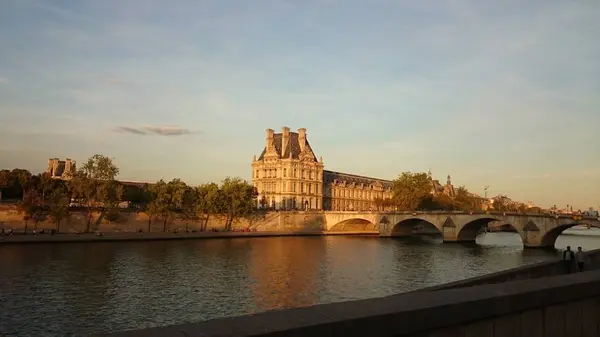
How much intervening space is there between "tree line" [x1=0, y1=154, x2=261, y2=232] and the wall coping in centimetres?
7721

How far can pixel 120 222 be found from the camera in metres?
88.1

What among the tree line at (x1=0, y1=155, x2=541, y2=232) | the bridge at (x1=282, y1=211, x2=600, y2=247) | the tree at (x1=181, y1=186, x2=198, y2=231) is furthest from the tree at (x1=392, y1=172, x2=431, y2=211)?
the tree at (x1=181, y1=186, x2=198, y2=231)

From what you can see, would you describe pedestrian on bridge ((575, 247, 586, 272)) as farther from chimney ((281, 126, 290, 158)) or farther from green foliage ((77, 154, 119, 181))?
chimney ((281, 126, 290, 158))

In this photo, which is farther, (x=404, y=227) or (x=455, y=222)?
(x=404, y=227)

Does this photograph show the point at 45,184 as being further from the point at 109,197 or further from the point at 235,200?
the point at 235,200

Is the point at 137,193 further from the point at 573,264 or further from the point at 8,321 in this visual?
the point at 573,264

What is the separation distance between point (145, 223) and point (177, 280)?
5834cm

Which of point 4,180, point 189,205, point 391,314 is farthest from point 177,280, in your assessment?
point 4,180

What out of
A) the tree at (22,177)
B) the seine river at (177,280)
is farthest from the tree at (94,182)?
the seine river at (177,280)

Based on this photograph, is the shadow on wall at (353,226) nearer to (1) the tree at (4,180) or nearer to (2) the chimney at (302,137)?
(2) the chimney at (302,137)

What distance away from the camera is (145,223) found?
301ft

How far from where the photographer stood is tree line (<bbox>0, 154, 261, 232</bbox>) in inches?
3034

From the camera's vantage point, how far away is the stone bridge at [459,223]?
76.6 metres

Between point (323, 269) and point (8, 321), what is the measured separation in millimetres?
25838
